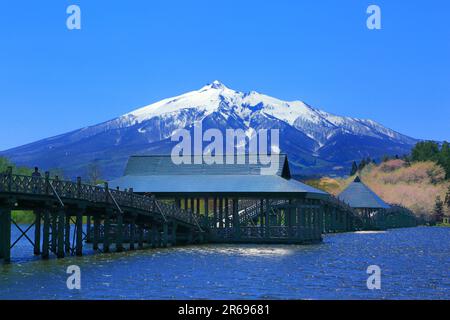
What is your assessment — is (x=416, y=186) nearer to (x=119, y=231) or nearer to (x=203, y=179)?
(x=203, y=179)

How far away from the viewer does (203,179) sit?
7456 cm

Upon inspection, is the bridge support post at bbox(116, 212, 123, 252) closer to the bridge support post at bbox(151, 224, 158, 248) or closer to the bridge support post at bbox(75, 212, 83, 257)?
the bridge support post at bbox(75, 212, 83, 257)

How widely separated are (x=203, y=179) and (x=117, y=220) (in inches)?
561

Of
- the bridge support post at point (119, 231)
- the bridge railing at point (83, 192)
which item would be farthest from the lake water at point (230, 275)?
the bridge railing at point (83, 192)

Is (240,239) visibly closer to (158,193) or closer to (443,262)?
(158,193)

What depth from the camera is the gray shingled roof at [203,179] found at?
235ft

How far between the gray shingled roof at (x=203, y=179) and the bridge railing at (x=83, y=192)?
2962 mm

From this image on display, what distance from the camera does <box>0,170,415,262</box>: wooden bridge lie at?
50.8 m

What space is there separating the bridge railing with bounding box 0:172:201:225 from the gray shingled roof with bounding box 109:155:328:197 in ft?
9.72

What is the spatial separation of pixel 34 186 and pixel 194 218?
22.6 metres

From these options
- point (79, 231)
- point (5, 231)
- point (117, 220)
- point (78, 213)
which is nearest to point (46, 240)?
point (79, 231)

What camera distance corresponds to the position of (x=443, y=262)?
194ft

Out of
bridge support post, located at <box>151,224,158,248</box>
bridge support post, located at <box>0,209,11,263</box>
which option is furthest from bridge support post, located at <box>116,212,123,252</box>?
bridge support post, located at <box>0,209,11,263</box>
